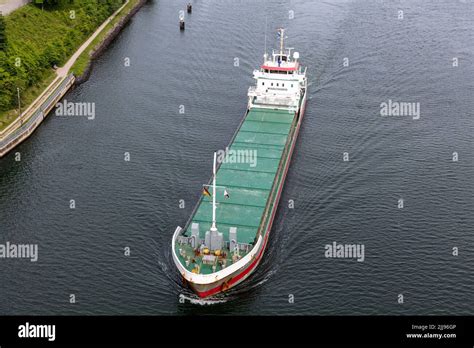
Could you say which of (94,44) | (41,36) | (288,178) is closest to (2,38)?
(41,36)

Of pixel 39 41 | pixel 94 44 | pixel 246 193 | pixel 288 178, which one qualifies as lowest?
pixel 246 193

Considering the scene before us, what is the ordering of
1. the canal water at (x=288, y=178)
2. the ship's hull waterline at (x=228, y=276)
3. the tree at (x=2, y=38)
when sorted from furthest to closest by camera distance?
the tree at (x=2, y=38), the canal water at (x=288, y=178), the ship's hull waterline at (x=228, y=276)

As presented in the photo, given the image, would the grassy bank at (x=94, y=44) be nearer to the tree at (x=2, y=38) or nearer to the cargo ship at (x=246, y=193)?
the tree at (x=2, y=38)

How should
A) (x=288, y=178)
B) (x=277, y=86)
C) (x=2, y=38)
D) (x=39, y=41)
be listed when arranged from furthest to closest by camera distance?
1. (x=39, y=41)
2. (x=2, y=38)
3. (x=277, y=86)
4. (x=288, y=178)

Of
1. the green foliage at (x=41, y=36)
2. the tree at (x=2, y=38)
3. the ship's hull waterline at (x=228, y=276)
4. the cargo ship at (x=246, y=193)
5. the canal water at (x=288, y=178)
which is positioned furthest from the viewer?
the tree at (x=2, y=38)

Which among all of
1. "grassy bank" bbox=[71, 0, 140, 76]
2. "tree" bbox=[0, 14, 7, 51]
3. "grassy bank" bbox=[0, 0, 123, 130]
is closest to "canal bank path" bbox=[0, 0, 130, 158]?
"grassy bank" bbox=[71, 0, 140, 76]

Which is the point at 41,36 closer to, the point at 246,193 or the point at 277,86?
the point at 277,86

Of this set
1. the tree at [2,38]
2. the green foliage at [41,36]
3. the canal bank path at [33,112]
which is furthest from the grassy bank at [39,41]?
the canal bank path at [33,112]
